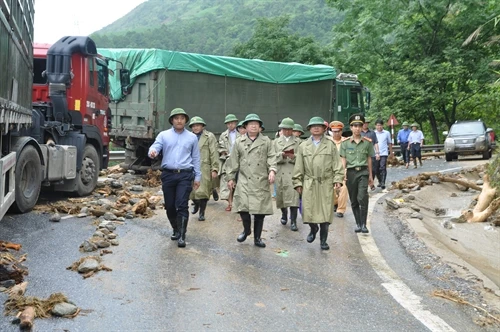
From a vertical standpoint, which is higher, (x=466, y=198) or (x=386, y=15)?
(x=386, y=15)

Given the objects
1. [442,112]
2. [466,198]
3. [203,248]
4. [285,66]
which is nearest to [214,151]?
[203,248]

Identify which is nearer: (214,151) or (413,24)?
(214,151)

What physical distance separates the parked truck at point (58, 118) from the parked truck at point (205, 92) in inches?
88.2

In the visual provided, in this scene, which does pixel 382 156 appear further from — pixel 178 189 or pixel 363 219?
pixel 178 189

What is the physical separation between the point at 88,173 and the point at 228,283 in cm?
672

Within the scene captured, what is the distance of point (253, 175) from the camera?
24.8 ft

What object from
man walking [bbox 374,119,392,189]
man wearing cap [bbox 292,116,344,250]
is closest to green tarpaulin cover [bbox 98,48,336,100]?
man walking [bbox 374,119,392,189]

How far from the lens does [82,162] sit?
452 inches

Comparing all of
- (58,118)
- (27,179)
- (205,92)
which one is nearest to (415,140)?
(205,92)

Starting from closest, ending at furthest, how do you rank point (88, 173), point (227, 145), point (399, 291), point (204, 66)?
point (399, 291) → point (227, 145) → point (88, 173) → point (204, 66)

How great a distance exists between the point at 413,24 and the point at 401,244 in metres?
25.4

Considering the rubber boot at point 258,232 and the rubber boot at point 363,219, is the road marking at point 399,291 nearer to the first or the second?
the rubber boot at point 363,219

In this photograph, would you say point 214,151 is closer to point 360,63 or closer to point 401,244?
point 401,244

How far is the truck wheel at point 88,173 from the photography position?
452 inches
